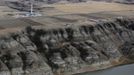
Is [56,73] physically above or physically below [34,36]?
below

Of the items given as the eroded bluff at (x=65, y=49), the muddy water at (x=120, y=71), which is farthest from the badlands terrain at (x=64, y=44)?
the muddy water at (x=120, y=71)

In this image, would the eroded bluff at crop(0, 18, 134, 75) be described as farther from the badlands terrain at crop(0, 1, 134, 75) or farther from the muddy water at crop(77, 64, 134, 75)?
the muddy water at crop(77, 64, 134, 75)

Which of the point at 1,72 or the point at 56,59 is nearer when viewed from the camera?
the point at 1,72

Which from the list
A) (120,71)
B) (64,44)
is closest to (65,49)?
(64,44)

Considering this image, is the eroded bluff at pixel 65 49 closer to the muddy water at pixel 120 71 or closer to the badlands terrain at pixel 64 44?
the badlands terrain at pixel 64 44

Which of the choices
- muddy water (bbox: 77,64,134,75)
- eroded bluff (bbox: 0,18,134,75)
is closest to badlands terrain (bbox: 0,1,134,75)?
eroded bluff (bbox: 0,18,134,75)

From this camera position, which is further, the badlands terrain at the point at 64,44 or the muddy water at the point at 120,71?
the muddy water at the point at 120,71

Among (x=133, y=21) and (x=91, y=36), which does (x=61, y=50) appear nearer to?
(x=91, y=36)

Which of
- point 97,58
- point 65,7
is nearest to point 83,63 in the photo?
point 97,58
